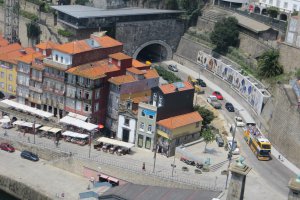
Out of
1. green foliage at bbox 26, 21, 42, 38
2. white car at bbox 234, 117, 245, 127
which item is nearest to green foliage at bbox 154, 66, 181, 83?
white car at bbox 234, 117, 245, 127

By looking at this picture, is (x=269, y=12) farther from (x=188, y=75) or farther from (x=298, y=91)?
(x=298, y=91)

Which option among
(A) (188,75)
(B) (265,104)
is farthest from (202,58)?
(B) (265,104)

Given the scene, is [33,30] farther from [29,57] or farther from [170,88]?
[170,88]

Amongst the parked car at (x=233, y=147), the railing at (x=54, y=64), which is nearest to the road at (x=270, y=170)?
the parked car at (x=233, y=147)

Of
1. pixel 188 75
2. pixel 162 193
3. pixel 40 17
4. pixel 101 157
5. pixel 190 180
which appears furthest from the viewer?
pixel 40 17

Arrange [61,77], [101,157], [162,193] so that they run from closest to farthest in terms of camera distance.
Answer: [162,193] < [101,157] < [61,77]

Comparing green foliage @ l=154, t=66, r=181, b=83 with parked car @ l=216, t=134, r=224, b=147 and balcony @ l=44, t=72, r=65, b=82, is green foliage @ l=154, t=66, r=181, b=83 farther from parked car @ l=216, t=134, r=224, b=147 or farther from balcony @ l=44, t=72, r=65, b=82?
balcony @ l=44, t=72, r=65, b=82
